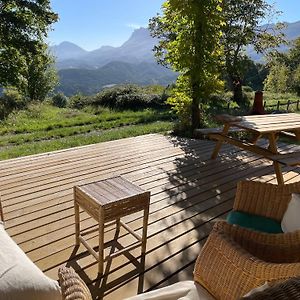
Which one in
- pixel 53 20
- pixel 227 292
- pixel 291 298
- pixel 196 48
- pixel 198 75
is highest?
pixel 53 20

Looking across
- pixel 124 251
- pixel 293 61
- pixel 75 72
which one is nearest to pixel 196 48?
pixel 124 251

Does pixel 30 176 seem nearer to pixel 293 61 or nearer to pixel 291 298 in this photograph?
pixel 291 298

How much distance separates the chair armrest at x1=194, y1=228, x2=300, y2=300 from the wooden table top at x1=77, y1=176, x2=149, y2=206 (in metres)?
0.77

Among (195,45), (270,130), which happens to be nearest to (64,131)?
(195,45)

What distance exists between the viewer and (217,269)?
1.46m

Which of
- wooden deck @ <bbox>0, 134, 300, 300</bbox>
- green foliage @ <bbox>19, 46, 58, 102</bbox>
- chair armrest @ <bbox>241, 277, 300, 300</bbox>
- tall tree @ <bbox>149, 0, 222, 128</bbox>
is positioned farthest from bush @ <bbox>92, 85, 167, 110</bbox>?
chair armrest @ <bbox>241, 277, 300, 300</bbox>

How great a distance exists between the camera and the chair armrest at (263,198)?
2135 millimetres

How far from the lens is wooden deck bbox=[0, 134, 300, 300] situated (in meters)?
2.28

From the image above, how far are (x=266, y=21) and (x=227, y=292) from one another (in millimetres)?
15996

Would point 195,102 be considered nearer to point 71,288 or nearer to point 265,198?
point 265,198

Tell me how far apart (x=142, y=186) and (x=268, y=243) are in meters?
2.21

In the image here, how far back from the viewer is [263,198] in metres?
2.18

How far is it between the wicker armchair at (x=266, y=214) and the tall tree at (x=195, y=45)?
405cm

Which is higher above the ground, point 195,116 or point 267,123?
point 267,123
